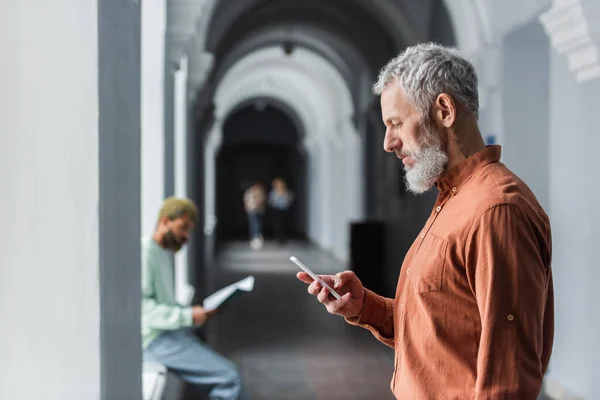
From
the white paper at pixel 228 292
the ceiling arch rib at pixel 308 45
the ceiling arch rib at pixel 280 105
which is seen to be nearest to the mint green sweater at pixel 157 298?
the white paper at pixel 228 292

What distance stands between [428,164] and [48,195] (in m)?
1.25

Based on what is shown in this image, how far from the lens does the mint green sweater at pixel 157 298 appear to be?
4.88 metres

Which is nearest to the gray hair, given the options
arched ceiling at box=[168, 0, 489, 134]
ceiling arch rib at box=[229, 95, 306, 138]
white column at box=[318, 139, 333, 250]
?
arched ceiling at box=[168, 0, 489, 134]

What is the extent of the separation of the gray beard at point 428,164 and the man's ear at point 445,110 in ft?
0.21

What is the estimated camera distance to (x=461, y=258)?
2150 mm

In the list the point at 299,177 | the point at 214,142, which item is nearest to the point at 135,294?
the point at 214,142

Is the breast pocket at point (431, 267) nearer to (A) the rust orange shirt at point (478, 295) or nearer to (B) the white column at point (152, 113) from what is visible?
(A) the rust orange shirt at point (478, 295)

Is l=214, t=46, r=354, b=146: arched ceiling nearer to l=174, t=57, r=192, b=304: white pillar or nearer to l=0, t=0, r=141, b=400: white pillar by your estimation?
l=174, t=57, r=192, b=304: white pillar

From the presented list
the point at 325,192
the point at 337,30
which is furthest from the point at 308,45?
the point at 325,192

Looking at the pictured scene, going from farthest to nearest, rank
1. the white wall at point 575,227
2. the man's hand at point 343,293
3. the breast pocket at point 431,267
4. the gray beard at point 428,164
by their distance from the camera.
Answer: the white wall at point 575,227, the man's hand at point 343,293, the gray beard at point 428,164, the breast pocket at point 431,267

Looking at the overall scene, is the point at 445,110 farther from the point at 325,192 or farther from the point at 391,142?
the point at 325,192

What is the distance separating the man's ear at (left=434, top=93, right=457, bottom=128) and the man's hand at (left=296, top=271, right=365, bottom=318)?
0.55 m

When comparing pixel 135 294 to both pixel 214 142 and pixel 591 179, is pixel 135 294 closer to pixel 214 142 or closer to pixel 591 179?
pixel 591 179

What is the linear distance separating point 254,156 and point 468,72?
33.7 m
